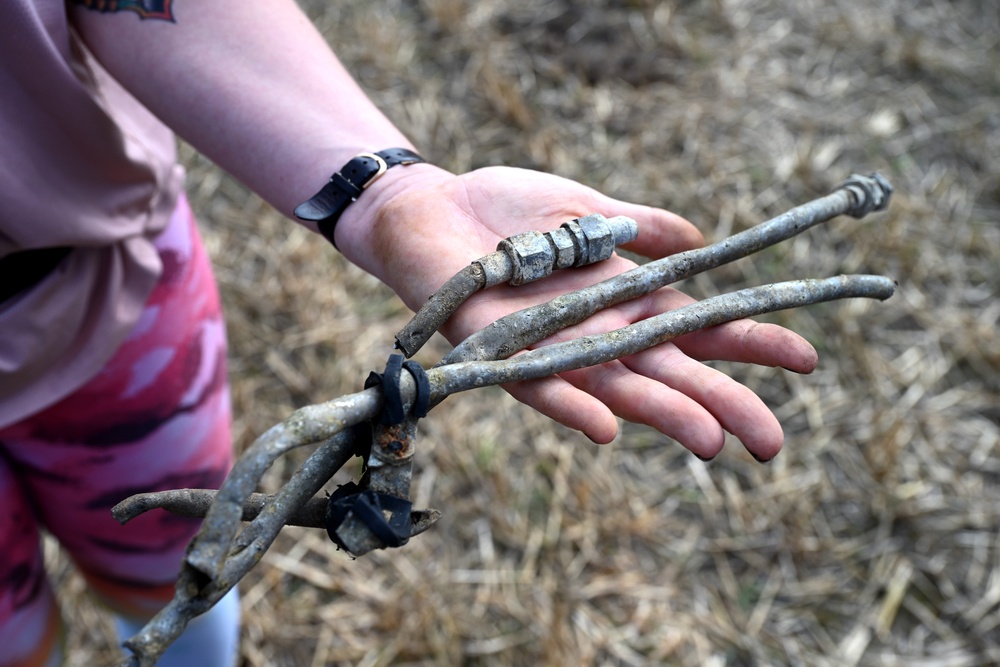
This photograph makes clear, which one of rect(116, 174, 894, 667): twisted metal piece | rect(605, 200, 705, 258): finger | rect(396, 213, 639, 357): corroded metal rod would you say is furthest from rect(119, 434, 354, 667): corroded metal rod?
rect(605, 200, 705, 258): finger

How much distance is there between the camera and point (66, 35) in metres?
1.45

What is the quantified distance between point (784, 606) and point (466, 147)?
2.29 m

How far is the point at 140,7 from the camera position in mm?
1521

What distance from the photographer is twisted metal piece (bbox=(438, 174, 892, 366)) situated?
1478mm

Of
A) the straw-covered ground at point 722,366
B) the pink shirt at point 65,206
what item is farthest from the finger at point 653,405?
the straw-covered ground at point 722,366

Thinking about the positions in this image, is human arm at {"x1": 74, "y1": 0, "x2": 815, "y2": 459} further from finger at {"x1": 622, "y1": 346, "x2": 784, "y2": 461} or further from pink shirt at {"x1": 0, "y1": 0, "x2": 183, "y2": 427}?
pink shirt at {"x1": 0, "y1": 0, "x2": 183, "y2": 427}

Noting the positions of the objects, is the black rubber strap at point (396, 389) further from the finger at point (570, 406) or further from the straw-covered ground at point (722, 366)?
the straw-covered ground at point (722, 366)

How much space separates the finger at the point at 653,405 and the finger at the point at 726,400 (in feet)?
0.09

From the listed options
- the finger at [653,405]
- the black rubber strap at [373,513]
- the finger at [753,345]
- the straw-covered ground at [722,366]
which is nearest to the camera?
the black rubber strap at [373,513]

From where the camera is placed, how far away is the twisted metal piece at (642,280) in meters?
1.48

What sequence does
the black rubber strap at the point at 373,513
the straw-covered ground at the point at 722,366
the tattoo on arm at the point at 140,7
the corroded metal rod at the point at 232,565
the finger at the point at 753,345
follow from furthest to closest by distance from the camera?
1. the straw-covered ground at the point at 722,366
2. the tattoo on arm at the point at 140,7
3. the finger at the point at 753,345
4. the black rubber strap at the point at 373,513
5. the corroded metal rod at the point at 232,565

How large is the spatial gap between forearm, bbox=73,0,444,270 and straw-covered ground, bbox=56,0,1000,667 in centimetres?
145

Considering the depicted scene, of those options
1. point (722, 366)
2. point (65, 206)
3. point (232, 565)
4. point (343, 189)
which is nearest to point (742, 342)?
point (343, 189)

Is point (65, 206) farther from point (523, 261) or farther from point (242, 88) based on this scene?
point (523, 261)
